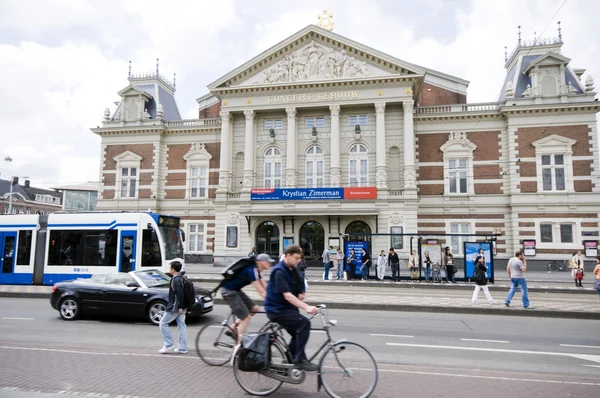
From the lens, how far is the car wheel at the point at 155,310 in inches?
417

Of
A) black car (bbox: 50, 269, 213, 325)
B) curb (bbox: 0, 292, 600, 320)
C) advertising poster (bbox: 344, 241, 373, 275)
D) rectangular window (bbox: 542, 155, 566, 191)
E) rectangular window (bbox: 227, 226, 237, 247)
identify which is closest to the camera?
black car (bbox: 50, 269, 213, 325)

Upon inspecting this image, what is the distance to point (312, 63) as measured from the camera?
109 feet

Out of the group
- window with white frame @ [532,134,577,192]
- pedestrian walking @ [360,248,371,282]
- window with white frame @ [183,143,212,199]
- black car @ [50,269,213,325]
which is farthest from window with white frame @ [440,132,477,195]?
black car @ [50,269,213,325]

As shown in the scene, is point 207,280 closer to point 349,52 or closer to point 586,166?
point 349,52

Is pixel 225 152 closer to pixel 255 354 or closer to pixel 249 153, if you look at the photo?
pixel 249 153

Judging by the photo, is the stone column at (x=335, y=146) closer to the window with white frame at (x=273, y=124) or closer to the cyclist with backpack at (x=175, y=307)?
the window with white frame at (x=273, y=124)

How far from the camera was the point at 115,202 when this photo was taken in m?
37.7

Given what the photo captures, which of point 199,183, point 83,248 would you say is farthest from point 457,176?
point 83,248

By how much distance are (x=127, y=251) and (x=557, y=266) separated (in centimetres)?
2897

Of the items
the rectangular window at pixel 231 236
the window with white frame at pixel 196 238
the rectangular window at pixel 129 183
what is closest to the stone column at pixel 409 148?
the rectangular window at pixel 231 236

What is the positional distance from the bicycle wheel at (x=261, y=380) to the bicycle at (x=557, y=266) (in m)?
30.5

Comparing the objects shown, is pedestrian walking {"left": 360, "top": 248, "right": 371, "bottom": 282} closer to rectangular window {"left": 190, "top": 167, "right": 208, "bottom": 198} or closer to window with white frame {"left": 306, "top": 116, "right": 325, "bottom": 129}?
window with white frame {"left": 306, "top": 116, "right": 325, "bottom": 129}

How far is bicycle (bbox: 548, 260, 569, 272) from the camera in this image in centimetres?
2962

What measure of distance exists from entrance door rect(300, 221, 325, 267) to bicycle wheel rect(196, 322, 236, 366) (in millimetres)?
25040
